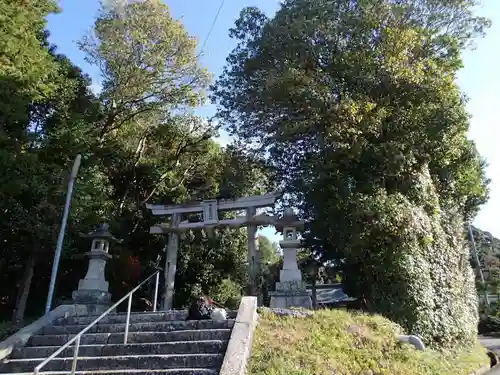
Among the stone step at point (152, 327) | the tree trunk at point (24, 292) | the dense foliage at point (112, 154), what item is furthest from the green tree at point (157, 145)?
the stone step at point (152, 327)

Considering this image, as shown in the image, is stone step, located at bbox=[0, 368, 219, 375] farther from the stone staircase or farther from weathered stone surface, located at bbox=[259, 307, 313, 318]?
weathered stone surface, located at bbox=[259, 307, 313, 318]

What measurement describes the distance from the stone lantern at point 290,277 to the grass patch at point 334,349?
1.26m

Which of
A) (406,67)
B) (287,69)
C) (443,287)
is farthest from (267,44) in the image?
(443,287)

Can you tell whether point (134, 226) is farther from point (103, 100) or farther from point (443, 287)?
point (443, 287)

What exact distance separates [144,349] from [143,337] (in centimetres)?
36

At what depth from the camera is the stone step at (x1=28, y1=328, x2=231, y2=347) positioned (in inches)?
224

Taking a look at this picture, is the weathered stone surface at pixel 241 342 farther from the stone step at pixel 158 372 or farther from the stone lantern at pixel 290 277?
the stone lantern at pixel 290 277

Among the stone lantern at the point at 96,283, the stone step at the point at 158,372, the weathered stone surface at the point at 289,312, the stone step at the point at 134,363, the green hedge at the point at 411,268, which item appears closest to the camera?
the stone step at the point at 158,372

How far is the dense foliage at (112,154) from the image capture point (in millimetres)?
9469

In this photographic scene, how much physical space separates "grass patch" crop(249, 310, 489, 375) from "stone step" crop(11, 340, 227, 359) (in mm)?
605

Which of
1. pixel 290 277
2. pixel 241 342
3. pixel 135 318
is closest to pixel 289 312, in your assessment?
pixel 241 342

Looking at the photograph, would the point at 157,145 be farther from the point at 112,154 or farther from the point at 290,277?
the point at 290,277

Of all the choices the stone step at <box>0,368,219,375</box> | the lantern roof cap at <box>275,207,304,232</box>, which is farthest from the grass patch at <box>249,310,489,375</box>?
the lantern roof cap at <box>275,207,304,232</box>

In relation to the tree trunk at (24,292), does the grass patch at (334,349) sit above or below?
below
